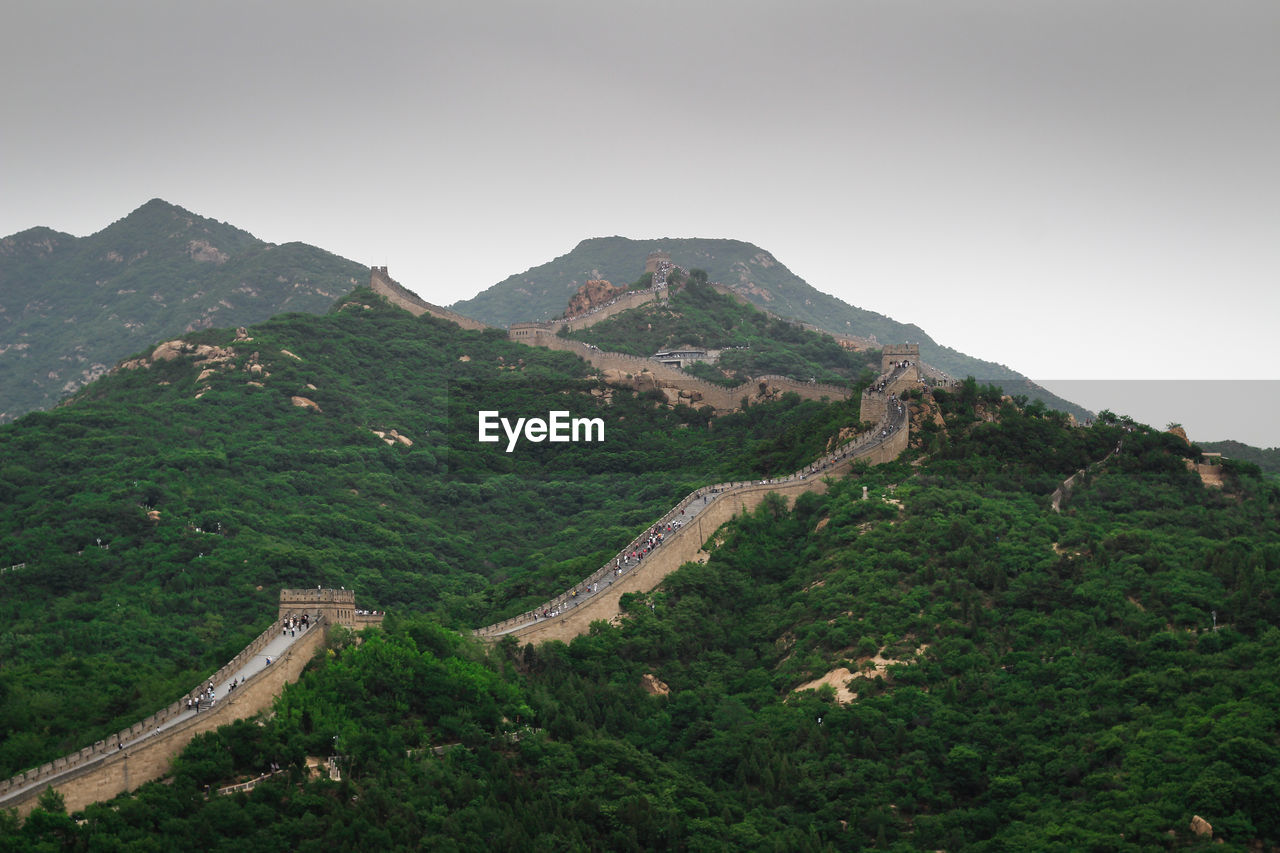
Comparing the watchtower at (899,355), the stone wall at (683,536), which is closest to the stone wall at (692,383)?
the watchtower at (899,355)

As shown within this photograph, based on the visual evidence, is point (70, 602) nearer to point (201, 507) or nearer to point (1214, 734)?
point (201, 507)

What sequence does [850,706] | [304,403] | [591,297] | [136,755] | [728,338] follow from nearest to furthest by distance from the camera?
1. [136,755]
2. [850,706]
3. [304,403]
4. [728,338]
5. [591,297]

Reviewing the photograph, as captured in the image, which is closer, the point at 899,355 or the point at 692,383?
the point at 899,355

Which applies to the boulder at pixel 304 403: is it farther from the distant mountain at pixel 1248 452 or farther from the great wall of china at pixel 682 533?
the distant mountain at pixel 1248 452

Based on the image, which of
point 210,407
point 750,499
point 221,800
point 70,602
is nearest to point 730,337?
point 210,407

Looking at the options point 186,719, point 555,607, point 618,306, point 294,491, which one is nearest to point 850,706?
point 555,607

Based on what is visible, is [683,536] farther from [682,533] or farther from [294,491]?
[294,491]
